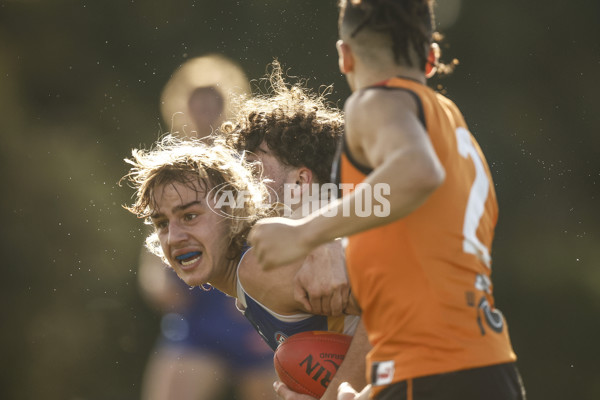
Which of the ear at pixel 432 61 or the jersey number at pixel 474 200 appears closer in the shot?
the jersey number at pixel 474 200

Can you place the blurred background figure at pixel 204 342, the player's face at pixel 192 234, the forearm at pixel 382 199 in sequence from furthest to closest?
the blurred background figure at pixel 204 342 → the player's face at pixel 192 234 → the forearm at pixel 382 199

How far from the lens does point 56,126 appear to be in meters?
7.05

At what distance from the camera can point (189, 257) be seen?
2.82m

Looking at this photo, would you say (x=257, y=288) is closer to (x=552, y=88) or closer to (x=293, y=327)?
(x=293, y=327)

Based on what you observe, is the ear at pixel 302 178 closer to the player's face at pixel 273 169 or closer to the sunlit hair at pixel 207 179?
the player's face at pixel 273 169

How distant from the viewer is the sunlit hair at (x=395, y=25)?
5.66 feet

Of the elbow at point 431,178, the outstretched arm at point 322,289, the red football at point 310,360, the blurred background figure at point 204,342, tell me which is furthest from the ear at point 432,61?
the blurred background figure at point 204,342

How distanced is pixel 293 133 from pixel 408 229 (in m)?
1.86

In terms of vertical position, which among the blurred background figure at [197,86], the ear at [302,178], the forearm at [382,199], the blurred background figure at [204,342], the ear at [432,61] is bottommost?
the blurred background figure at [204,342]

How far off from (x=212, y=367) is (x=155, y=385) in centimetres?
68

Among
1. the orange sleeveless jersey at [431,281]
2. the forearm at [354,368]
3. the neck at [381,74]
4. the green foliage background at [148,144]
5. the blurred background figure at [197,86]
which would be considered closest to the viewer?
the orange sleeveless jersey at [431,281]

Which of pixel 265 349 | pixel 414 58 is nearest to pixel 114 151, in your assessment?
pixel 265 349

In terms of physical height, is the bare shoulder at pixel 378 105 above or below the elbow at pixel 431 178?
above

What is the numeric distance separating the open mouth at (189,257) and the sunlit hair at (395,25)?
1265mm
